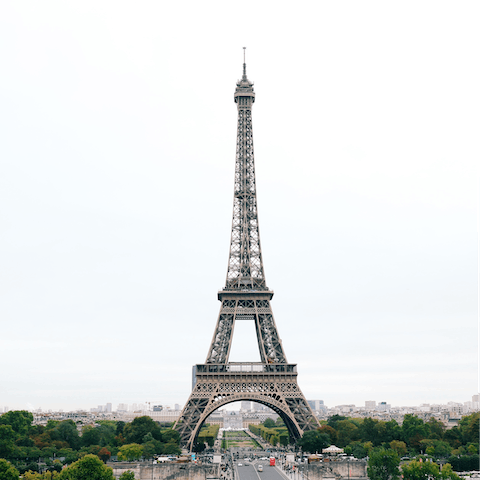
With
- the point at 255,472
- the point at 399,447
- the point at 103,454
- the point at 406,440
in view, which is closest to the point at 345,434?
the point at 406,440

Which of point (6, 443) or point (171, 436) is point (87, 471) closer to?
point (6, 443)

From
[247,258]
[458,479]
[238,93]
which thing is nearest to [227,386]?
[247,258]

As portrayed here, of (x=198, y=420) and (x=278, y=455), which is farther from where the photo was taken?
(x=278, y=455)

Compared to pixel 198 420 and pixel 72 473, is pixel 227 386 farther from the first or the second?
pixel 72 473

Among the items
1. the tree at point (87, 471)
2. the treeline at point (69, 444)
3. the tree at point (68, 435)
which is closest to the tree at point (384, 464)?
the treeline at point (69, 444)

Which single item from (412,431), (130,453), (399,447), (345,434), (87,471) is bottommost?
(399,447)

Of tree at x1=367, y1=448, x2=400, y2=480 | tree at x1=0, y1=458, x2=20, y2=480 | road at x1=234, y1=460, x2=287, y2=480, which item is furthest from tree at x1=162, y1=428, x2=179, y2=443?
A: tree at x1=367, y1=448, x2=400, y2=480
